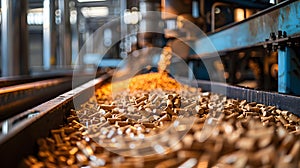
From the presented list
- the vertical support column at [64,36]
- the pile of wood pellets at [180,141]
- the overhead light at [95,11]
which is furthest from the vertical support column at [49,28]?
the pile of wood pellets at [180,141]

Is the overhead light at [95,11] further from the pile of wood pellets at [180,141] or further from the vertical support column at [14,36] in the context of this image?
the pile of wood pellets at [180,141]

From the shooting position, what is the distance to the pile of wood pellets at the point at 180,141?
3.32 feet

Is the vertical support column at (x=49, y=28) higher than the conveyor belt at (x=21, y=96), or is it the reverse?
the vertical support column at (x=49, y=28)

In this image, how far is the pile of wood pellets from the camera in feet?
3.32

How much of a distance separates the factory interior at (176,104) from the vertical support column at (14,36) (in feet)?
0.05

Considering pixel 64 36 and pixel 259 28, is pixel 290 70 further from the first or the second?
pixel 64 36

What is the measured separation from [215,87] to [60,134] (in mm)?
2095

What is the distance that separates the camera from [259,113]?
1.83 m

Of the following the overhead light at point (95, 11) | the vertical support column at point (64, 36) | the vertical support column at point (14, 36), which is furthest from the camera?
the overhead light at point (95, 11)

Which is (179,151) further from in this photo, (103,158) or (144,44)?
(144,44)

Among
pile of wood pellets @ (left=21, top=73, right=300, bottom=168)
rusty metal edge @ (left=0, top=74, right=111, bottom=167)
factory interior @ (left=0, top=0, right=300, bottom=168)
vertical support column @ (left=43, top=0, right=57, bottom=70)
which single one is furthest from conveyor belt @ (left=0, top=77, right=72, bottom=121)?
vertical support column @ (left=43, top=0, right=57, bottom=70)

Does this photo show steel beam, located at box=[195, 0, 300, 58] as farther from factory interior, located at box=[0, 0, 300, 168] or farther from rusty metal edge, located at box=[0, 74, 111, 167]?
rusty metal edge, located at box=[0, 74, 111, 167]

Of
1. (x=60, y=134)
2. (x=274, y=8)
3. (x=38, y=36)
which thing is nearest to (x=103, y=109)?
(x=60, y=134)

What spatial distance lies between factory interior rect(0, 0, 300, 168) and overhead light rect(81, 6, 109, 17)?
6.12 m
